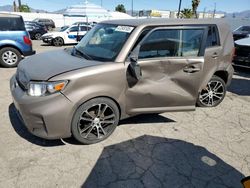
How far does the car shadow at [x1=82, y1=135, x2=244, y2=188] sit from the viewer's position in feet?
9.02

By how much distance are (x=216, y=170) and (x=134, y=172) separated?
3.47 ft

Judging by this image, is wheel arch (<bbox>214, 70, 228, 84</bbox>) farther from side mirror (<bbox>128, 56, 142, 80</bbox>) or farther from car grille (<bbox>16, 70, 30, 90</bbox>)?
car grille (<bbox>16, 70, 30, 90</bbox>)

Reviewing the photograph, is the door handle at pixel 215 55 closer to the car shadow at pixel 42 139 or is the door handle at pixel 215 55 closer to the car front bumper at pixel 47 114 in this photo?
the car shadow at pixel 42 139

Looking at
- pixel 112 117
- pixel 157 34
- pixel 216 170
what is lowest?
pixel 216 170

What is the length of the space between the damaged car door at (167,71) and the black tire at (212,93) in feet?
3.58

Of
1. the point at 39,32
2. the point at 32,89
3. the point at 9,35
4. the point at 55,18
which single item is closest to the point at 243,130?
the point at 32,89

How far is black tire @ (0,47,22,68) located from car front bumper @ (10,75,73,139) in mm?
5404

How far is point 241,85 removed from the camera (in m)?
6.71

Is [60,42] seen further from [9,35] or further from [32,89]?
[32,89]

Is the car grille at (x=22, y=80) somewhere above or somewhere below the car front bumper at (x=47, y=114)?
above

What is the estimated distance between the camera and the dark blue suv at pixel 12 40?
7562 millimetres

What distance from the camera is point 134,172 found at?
2893mm

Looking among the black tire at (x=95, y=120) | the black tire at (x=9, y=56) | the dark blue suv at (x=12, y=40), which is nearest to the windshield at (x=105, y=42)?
the black tire at (x=95, y=120)

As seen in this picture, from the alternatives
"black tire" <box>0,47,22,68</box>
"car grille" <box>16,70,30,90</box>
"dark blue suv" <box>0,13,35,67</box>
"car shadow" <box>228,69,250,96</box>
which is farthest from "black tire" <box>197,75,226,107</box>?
"black tire" <box>0,47,22,68</box>
